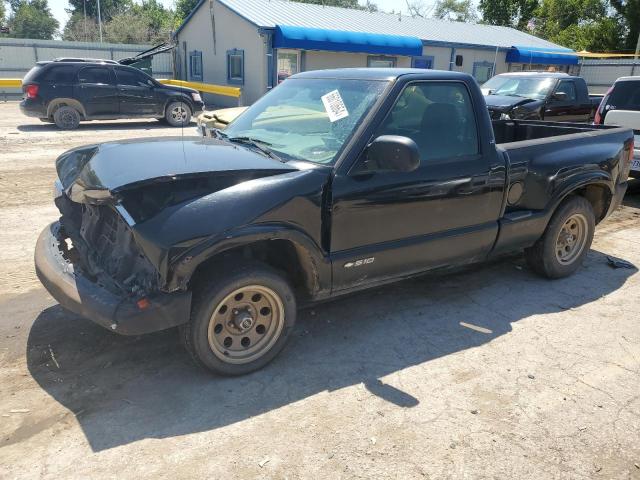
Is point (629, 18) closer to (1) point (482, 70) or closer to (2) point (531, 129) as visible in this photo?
(1) point (482, 70)

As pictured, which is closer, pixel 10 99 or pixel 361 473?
pixel 361 473

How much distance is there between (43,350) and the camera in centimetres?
351

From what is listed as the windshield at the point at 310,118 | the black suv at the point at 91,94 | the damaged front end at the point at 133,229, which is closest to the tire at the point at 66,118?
the black suv at the point at 91,94

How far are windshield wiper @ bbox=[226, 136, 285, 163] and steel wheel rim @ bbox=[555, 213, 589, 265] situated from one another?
2979 millimetres

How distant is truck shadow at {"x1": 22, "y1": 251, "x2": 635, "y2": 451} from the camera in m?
2.97

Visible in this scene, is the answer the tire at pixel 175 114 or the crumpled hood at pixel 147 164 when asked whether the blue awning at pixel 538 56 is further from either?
the crumpled hood at pixel 147 164

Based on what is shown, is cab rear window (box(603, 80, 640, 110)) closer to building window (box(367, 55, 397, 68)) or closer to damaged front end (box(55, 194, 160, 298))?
damaged front end (box(55, 194, 160, 298))

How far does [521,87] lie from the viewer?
484 inches

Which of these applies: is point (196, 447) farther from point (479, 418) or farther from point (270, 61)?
point (270, 61)

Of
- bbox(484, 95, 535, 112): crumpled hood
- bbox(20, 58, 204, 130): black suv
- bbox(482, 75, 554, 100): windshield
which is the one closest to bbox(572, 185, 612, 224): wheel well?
bbox(484, 95, 535, 112): crumpled hood

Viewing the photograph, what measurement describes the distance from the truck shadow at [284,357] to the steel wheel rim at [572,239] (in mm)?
364

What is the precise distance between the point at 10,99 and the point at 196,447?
2450 cm

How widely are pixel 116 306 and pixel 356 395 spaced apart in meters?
1.49

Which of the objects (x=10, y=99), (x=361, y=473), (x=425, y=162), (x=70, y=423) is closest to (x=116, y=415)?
(x=70, y=423)
